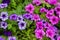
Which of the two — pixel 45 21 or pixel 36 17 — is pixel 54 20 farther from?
pixel 36 17

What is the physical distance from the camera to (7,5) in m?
2.42

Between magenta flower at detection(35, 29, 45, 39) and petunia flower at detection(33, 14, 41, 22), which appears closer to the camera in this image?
magenta flower at detection(35, 29, 45, 39)

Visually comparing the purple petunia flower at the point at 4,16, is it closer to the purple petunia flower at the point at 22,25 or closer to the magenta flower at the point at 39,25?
the purple petunia flower at the point at 22,25

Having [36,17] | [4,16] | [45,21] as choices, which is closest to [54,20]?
[45,21]

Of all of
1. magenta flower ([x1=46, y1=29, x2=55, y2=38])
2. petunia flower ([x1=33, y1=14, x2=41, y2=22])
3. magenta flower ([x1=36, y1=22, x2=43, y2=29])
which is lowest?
magenta flower ([x1=46, y1=29, x2=55, y2=38])

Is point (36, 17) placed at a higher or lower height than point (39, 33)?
higher

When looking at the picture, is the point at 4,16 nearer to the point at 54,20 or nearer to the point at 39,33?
the point at 39,33

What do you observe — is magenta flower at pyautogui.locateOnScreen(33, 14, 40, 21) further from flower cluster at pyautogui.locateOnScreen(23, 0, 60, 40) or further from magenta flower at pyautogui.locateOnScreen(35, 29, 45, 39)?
magenta flower at pyautogui.locateOnScreen(35, 29, 45, 39)

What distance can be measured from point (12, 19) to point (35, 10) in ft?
1.05

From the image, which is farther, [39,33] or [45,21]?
[45,21]

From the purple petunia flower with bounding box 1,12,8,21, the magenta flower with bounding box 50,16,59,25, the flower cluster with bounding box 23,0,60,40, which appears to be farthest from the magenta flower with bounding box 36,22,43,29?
the purple petunia flower with bounding box 1,12,8,21

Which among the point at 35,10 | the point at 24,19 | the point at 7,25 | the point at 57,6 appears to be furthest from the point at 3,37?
the point at 57,6

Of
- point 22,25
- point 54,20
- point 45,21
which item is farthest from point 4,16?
point 54,20

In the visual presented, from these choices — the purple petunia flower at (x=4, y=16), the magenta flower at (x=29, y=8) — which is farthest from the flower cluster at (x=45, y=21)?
the purple petunia flower at (x=4, y=16)
